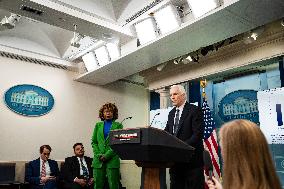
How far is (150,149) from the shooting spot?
54.3 inches

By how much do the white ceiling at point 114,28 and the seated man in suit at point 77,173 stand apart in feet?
4.87

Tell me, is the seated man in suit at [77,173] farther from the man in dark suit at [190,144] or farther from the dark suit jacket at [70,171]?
the man in dark suit at [190,144]

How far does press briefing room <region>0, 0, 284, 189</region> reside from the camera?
2.40m

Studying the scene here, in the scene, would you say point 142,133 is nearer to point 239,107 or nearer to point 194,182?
point 194,182

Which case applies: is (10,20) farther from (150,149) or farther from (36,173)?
(150,149)

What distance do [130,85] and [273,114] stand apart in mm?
3282

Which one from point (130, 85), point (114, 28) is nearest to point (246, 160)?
point (114, 28)

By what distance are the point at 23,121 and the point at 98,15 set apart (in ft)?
7.59

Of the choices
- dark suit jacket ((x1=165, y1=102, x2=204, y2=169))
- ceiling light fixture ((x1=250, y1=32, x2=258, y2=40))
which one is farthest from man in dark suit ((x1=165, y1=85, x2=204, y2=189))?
ceiling light fixture ((x1=250, y1=32, x2=258, y2=40))

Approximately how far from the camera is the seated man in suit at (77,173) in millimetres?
4176

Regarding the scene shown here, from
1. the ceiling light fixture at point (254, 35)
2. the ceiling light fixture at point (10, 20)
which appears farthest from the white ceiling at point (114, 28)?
the ceiling light fixture at point (254, 35)

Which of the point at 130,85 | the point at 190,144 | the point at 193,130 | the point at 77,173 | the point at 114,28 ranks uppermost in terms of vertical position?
the point at 114,28

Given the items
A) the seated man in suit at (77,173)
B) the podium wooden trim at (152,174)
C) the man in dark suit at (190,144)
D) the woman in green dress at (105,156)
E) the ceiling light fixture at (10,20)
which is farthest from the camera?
the seated man in suit at (77,173)

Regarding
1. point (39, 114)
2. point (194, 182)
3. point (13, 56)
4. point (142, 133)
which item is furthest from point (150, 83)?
point (142, 133)
